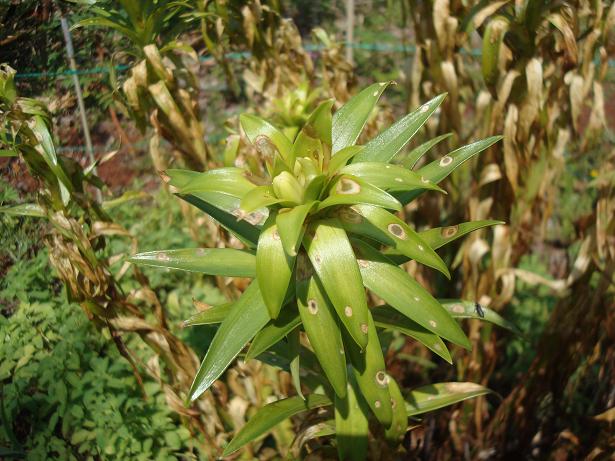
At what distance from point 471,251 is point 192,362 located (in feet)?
2.90

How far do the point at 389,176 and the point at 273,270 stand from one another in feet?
0.74

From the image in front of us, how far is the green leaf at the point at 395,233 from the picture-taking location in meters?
0.85

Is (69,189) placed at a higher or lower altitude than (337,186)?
lower

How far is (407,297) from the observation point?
0.90m

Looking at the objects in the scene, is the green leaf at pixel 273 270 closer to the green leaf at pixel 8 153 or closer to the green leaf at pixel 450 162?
the green leaf at pixel 450 162

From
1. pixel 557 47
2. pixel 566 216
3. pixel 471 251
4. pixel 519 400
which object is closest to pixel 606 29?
pixel 557 47

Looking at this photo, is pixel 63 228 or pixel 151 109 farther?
pixel 151 109

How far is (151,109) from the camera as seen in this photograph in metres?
1.62

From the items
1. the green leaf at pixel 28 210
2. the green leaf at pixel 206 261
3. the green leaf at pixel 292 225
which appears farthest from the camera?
the green leaf at pixel 28 210

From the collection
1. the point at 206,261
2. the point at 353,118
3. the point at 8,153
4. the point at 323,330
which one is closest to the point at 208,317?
the point at 206,261

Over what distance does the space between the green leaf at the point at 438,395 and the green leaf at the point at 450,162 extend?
42 cm

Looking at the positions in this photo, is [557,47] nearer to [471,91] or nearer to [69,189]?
[471,91]

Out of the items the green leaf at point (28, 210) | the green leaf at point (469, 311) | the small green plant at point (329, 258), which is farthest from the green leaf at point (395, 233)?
the green leaf at point (28, 210)

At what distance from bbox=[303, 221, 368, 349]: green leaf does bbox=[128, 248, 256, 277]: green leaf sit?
0.57ft
